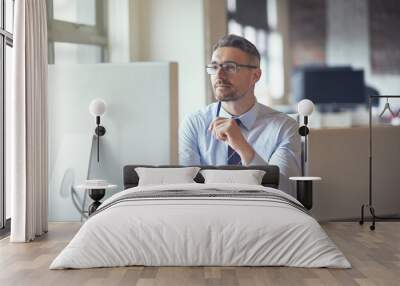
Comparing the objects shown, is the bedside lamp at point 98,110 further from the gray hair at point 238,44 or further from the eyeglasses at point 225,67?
the gray hair at point 238,44

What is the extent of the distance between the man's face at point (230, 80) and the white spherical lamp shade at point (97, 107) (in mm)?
1238

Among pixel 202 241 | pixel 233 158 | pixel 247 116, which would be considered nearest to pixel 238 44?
pixel 247 116

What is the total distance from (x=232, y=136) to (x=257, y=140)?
0.28m

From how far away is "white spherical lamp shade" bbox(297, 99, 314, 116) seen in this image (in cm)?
762

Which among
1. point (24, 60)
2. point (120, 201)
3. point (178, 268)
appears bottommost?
point (178, 268)

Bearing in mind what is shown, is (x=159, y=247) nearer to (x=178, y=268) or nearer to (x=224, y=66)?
(x=178, y=268)

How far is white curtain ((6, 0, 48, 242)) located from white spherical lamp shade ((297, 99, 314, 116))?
2800 mm

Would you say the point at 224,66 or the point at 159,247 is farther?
the point at 224,66

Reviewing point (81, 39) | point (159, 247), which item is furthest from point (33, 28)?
point (159, 247)

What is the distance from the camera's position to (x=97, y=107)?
24.8 ft

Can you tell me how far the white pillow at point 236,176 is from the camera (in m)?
7.16

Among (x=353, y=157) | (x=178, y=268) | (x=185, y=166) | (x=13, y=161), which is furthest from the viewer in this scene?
(x=353, y=157)

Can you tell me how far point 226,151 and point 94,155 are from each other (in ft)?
4.93

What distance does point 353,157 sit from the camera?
805cm
